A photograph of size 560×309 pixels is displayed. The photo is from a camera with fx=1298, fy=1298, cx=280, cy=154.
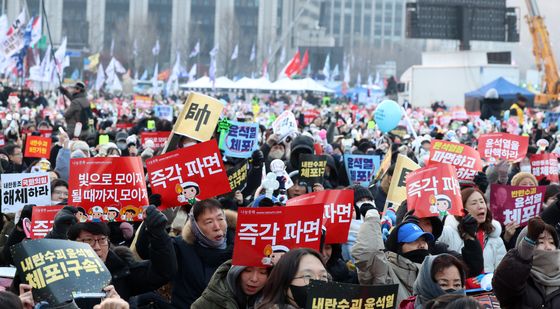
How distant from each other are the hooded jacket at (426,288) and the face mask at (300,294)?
62 centimetres

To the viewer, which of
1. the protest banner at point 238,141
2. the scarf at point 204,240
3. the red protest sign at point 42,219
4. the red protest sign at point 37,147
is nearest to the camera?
the scarf at point 204,240

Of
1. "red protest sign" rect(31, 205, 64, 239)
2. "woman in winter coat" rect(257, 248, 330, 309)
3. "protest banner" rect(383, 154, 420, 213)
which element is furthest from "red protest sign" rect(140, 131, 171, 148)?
"woman in winter coat" rect(257, 248, 330, 309)

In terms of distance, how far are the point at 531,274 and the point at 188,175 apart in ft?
8.86

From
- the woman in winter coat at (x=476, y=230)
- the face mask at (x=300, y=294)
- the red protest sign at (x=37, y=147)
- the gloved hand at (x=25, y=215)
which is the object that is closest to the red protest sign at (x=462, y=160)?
the woman in winter coat at (x=476, y=230)

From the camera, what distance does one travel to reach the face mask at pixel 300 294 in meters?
5.17

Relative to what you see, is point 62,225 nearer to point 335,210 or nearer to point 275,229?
point 275,229

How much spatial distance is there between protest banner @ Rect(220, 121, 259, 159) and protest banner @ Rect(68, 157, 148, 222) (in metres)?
3.62

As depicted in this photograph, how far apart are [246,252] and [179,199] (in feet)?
7.04

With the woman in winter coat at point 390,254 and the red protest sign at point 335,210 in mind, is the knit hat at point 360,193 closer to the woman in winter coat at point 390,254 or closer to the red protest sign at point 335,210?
the red protest sign at point 335,210

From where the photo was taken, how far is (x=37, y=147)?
14469 millimetres

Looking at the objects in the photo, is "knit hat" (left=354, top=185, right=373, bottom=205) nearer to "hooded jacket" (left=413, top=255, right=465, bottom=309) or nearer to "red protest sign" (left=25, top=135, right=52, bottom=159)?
"hooded jacket" (left=413, top=255, right=465, bottom=309)

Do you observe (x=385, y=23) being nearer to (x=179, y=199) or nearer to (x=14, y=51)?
(x=14, y=51)

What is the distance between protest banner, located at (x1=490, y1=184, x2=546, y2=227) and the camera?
29.8 ft

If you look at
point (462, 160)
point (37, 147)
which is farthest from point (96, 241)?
point (37, 147)
